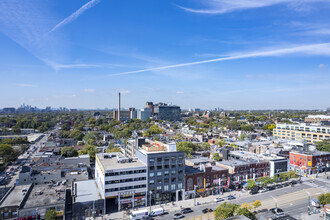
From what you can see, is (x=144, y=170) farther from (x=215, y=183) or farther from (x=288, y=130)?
(x=288, y=130)

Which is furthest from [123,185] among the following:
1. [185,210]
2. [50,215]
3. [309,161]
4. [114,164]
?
[309,161]

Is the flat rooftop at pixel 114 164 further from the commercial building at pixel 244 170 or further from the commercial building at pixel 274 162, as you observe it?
the commercial building at pixel 274 162

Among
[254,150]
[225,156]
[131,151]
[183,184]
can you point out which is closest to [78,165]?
[131,151]

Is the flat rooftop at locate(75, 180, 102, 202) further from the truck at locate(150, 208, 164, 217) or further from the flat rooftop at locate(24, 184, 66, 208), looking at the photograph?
the truck at locate(150, 208, 164, 217)

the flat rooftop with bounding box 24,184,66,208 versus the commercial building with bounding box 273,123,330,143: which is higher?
the commercial building with bounding box 273,123,330,143

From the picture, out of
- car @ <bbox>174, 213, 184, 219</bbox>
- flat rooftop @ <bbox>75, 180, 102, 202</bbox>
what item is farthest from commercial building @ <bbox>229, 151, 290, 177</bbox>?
flat rooftop @ <bbox>75, 180, 102, 202</bbox>

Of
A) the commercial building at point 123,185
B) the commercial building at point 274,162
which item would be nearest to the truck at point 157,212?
the commercial building at point 123,185

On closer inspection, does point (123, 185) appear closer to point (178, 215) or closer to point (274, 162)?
point (178, 215)
